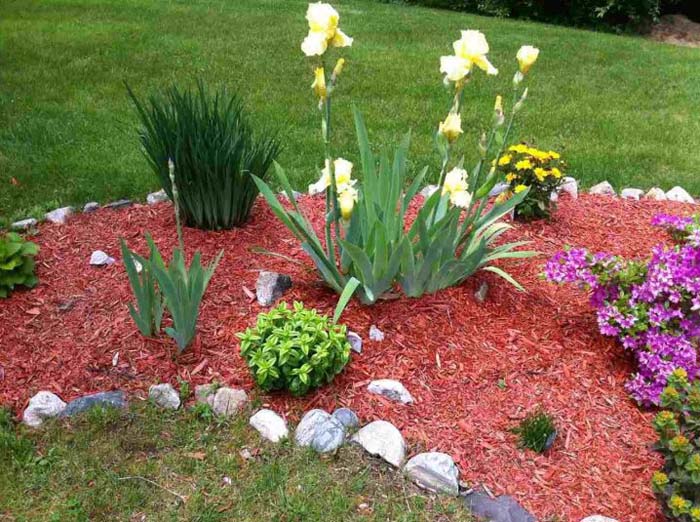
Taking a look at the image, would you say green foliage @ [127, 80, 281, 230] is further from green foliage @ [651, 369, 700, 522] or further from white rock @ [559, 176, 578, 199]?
green foliage @ [651, 369, 700, 522]

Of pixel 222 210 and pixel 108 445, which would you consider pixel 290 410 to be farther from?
pixel 222 210

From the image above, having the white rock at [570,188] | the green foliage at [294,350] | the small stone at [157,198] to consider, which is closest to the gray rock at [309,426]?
the green foliage at [294,350]

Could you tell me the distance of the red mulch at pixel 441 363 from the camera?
2736 mm

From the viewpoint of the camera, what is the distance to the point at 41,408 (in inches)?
114

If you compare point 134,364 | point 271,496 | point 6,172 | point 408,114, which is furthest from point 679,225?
point 6,172

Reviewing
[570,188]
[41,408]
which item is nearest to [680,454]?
[41,408]

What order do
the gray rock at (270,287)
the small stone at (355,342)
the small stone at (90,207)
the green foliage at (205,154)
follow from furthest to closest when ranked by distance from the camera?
1. the small stone at (90,207)
2. the green foliage at (205,154)
3. the gray rock at (270,287)
4. the small stone at (355,342)

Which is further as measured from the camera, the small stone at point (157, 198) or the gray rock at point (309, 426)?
the small stone at point (157, 198)

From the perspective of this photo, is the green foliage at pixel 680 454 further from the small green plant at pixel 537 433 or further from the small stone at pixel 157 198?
the small stone at pixel 157 198

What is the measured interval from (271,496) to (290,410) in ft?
1.40

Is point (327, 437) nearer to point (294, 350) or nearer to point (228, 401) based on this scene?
point (294, 350)

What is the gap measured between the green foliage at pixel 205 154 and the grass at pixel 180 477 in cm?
133

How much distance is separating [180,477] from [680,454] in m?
1.84

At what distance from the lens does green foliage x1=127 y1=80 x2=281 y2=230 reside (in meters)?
3.60
